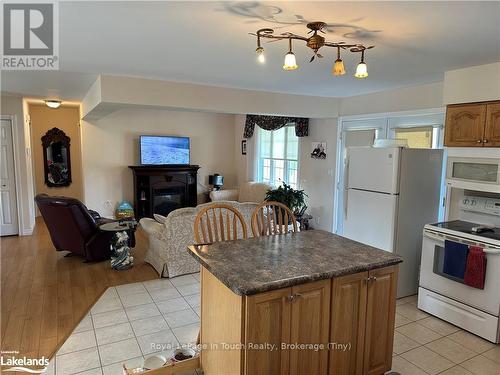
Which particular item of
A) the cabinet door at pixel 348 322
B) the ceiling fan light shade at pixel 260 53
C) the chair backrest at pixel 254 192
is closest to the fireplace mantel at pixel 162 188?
the chair backrest at pixel 254 192

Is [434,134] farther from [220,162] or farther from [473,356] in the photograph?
[220,162]

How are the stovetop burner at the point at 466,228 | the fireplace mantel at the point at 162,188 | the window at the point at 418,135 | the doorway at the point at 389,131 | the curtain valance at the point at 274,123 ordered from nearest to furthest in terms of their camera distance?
1. the stovetop burner at the point at 466,228
2. the doorway at the point at 389,131
3. the window at the point at 418,135
4. the curtain valance at the point at 274,123
5. the fireplace mantel at the point at 162,188

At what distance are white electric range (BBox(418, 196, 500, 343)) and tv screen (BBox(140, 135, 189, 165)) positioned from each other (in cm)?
569

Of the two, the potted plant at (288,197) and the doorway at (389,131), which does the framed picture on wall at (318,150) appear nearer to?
the doorway at (389,131)

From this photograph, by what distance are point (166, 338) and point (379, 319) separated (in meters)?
1.80

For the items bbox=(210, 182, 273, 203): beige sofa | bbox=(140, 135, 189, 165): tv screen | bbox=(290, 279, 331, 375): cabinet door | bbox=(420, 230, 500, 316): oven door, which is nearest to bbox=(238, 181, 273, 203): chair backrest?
bbox=(210, 182, 273, 203): beige sofa

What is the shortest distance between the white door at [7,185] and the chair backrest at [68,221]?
1847mm

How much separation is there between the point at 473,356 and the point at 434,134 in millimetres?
2572

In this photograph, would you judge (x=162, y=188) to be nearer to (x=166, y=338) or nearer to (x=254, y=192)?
(x=254, y=192)

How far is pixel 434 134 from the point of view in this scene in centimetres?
423

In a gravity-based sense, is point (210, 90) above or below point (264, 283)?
above

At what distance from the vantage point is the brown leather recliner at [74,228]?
444 cm

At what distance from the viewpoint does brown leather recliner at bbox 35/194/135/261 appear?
444cm

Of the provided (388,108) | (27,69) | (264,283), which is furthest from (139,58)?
(388,108)
